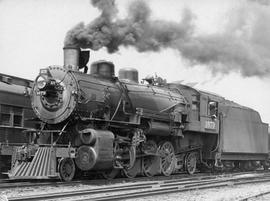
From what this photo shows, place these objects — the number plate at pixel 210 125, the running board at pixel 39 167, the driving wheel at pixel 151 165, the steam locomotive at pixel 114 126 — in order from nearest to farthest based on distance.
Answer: the running board at pixel 39 167 < the steam locomotive at pixel 114 126 < the driving wheel at pixel 151 165 < the number plate at pixel 210 125

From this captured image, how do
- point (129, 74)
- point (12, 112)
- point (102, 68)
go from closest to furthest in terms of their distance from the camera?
point (102, 68) → point (12, 112) → point (129, 74)

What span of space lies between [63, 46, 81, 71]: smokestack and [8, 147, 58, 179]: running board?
2588 mm

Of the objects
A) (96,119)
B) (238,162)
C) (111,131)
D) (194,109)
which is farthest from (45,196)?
(238,162)

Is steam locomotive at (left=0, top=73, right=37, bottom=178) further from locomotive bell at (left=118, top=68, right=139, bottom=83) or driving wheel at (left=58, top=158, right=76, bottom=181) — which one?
locomotive bell at (left=118, top=68, right=139, bottom=83)

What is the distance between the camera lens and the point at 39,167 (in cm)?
1164

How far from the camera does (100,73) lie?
545 inches

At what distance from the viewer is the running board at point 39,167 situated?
11.5 m

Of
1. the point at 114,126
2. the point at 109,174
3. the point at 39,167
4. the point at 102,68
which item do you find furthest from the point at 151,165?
the point at 39,167

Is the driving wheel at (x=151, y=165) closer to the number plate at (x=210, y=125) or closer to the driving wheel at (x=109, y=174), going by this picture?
the driving wheel at (x=109, y=174)

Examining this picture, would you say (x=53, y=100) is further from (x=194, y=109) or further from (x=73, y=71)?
(x=194, y=109)

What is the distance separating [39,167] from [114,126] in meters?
2.59

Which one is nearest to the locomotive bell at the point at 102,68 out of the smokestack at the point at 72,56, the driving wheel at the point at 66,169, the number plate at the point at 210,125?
the smokestack at the point at 72,56

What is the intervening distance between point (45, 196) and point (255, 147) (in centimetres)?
1440

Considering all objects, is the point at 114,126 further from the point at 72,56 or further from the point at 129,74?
the point at 129,74
